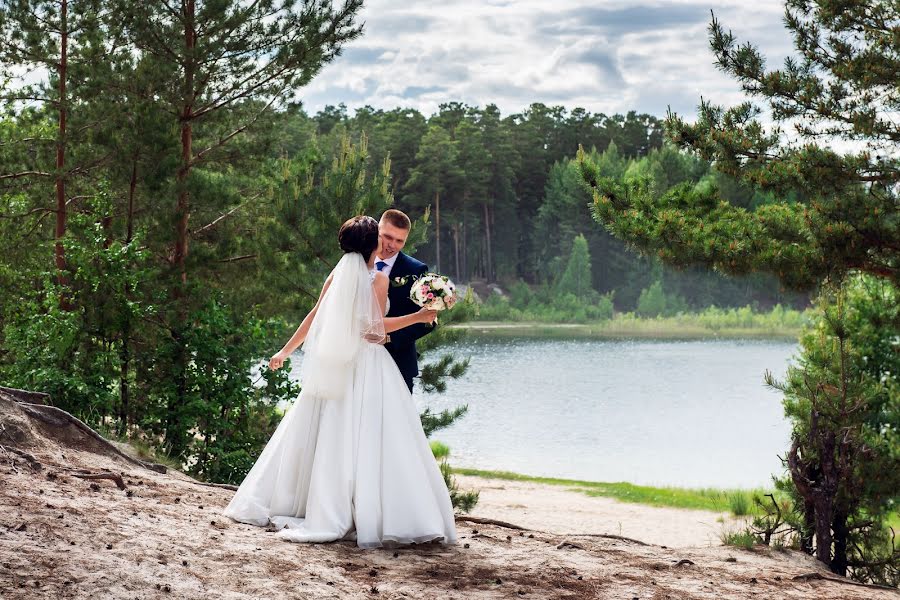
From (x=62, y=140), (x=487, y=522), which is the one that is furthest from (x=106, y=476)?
(x=62, y=140)

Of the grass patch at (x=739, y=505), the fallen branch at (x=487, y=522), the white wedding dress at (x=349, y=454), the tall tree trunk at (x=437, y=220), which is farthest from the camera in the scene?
the tall tree trunk at (x=437, y=220)

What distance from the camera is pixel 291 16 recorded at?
1176cm

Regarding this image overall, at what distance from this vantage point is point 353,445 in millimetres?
4535

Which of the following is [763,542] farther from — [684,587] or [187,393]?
[187,393]

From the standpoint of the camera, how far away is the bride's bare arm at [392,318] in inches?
185

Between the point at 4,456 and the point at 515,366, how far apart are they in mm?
28102

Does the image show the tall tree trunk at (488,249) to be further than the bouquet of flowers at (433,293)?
Yes

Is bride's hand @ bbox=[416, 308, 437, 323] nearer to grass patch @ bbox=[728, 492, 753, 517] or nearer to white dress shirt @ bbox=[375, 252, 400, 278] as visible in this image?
white dress shirt @ bbox=[375, 252, 400, 278]

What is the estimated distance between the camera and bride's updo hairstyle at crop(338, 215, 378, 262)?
15.3 ft

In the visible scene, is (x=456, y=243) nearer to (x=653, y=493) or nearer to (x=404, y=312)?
(x=653, y=493)

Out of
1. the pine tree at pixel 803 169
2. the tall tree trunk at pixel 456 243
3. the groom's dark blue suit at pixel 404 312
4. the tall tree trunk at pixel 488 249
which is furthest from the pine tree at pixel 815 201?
the tall tree trunk at pixel 488 249

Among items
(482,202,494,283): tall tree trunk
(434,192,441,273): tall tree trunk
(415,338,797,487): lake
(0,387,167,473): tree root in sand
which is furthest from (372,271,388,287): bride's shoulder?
(482,202,494,283): tall tree trunk

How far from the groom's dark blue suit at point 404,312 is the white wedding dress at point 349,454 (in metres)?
0.14

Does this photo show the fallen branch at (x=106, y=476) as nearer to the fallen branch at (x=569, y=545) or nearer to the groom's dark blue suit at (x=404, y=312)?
the groom's dark blue suit at (x=404, y=312)
